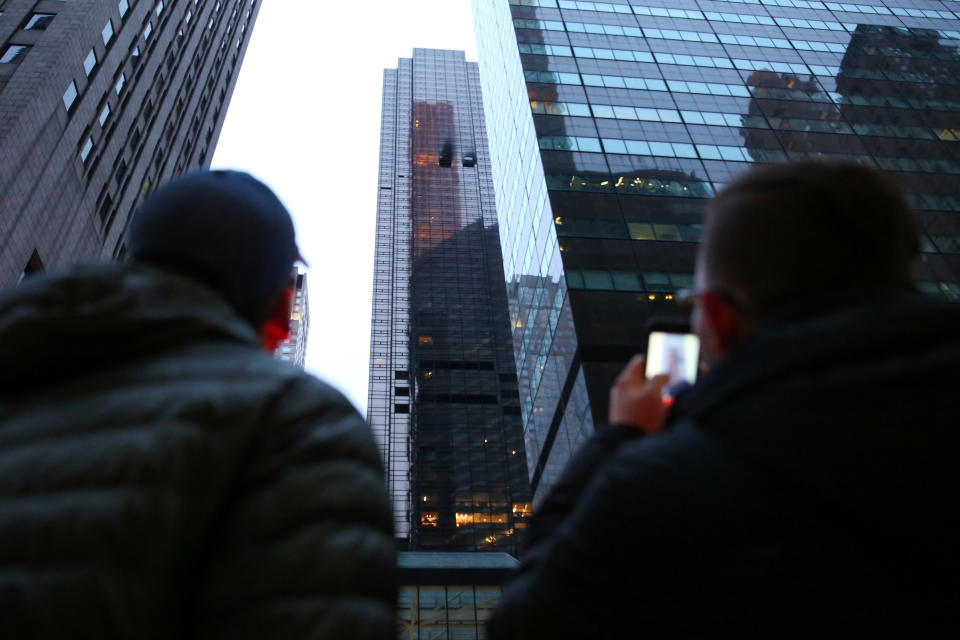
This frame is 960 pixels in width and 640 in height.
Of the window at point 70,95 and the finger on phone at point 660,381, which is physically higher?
the window at point 70,95

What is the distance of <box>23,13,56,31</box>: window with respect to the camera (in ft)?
71.4

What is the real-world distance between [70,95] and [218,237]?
2747 centimetres

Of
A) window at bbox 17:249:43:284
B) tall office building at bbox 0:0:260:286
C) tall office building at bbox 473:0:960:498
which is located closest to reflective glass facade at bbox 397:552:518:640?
tall office building at bbox 473:0:960:498

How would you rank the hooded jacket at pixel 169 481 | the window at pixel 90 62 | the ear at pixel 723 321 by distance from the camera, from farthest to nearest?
the window at pixel 90 62 < the ear at pixel 723 321 < the hooded jacket at pixel 169 481

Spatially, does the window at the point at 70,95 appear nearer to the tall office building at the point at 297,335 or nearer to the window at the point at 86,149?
the window at the point at 86,149

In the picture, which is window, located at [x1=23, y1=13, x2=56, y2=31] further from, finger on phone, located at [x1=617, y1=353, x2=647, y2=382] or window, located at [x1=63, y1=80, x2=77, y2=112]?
finger on phone, located at [x1=617, y1=353, x2=647, y2=382]

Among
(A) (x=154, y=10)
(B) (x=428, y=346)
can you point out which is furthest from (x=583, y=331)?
(B) (x=428, y=346)

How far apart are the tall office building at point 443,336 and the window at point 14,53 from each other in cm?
4304

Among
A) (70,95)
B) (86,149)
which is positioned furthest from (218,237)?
(86,149)

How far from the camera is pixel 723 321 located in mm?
1546

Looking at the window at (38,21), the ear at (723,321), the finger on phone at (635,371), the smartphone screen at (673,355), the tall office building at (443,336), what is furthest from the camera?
the tall office building at (443,336)

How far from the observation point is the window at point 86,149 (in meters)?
23.0

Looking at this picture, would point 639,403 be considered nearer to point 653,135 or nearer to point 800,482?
point 800,482

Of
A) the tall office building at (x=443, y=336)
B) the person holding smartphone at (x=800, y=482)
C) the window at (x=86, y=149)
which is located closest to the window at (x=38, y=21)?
the window at (x=86, y=149)
